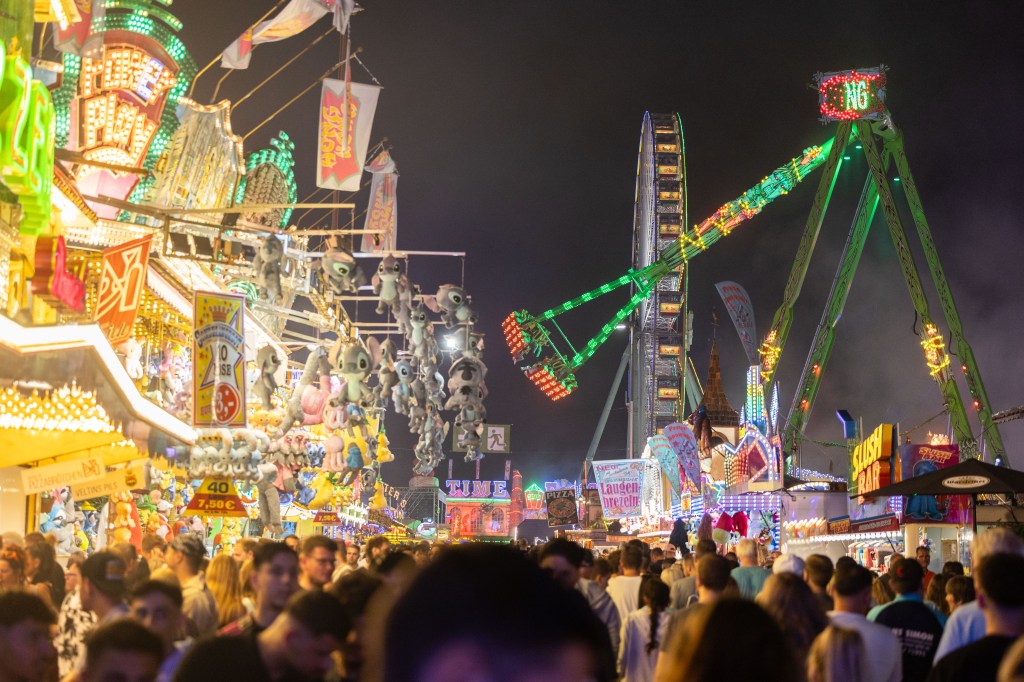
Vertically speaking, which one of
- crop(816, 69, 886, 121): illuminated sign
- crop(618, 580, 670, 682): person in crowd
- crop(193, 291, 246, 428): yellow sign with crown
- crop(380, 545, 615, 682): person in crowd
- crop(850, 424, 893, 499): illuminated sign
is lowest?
crop(618, 580, 670, 682): person in crowd

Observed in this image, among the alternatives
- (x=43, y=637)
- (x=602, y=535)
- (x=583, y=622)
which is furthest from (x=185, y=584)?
(x=602, y=535)

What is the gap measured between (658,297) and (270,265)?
53.3 m

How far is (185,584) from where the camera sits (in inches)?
279

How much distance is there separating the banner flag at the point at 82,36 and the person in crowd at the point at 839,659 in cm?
1315

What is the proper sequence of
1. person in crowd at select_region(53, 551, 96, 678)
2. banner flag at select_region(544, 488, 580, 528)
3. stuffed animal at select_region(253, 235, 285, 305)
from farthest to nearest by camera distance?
1. banner flag at select_region(544, 488, 580, 528)
2. stuffed animal at select_region(253, 235, 285, 305)
3. person in crowd at select_region(53, 551, 96, 678)

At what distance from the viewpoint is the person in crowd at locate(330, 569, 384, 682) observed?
3.83 m

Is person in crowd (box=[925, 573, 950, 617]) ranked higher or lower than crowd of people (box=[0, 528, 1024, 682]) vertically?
lower

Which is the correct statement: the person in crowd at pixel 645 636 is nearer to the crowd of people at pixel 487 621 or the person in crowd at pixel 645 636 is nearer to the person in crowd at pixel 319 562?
the crowd of people at pixel 487 621

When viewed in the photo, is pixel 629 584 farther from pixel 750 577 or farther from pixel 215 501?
pixel 215 501

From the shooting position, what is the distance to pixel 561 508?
39.5 meters

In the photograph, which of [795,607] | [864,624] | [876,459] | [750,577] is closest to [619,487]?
[876,459]

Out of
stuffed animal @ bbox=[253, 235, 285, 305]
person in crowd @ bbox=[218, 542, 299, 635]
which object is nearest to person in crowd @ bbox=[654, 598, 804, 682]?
person in crowd @ bbox=[218, 542, 299, 635]

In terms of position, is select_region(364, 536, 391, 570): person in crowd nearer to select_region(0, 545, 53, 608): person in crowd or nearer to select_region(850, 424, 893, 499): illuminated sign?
select_region(0, 545, 53, 608): person in crowd

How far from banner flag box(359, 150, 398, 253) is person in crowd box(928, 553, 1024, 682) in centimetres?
2177
